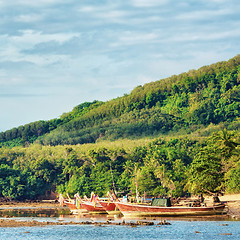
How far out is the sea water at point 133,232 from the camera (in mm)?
55719

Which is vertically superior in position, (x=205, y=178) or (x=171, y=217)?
(x=205, y=178)

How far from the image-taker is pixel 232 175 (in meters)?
75.5

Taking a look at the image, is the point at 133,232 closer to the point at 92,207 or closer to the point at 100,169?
the point at 92,207

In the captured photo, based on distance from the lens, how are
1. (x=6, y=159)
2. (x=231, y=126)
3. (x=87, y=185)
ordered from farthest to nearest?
1. (x=231, y=126)
2. (x=6, y=159)
3. (x=87, y=185)

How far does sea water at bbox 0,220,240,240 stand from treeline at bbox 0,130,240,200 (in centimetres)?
2454

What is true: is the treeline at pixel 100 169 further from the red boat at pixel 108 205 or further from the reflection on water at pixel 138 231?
the reflection on water at pixel 138 231

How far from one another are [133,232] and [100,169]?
2937 inches

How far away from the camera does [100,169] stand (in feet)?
439

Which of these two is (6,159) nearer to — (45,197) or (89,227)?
(45,197)

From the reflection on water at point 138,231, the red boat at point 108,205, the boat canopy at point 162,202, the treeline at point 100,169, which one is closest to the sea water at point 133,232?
the reflection on water at point 138,231

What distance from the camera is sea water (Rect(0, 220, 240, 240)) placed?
55.7 meters

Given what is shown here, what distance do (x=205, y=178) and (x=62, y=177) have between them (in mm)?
70286

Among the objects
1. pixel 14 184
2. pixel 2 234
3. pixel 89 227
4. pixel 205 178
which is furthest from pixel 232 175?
pixel 14 184

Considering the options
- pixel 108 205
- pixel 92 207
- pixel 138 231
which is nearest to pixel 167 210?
Answer: pixel 138 231
